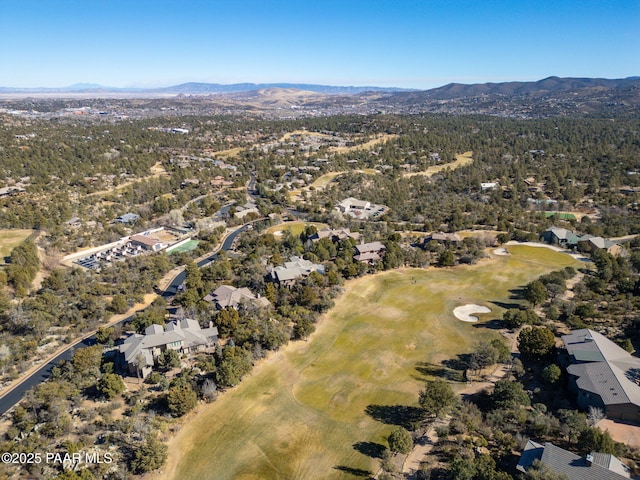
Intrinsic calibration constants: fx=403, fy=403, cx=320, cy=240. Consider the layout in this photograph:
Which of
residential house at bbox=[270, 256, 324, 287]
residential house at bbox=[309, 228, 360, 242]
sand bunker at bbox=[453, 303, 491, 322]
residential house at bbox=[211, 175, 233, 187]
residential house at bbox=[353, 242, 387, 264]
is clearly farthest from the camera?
residential house at bbox=[211, 175, 233, 187]

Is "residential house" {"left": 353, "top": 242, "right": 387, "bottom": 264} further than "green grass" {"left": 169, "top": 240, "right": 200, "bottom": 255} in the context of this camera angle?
No

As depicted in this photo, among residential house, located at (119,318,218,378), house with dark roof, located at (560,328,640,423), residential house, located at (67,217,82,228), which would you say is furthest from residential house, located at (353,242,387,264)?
residential house, located at (67,217,82,228)

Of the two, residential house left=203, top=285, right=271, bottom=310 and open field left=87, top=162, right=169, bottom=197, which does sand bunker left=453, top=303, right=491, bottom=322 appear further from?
open field left=87, top=162, right=169, bottom=197

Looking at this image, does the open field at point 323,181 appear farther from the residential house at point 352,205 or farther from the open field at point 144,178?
the open field at point 144,178

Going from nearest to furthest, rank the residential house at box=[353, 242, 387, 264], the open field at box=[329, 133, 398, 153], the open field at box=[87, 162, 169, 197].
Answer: the residential house at box=[353, 242, 387, 264] < the open field at box=[87, 162, 169, 197] < the open field at box=[329, 133, 398, 153]

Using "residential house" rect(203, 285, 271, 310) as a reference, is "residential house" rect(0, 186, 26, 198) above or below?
above

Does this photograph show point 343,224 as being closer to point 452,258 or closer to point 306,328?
point 452,258

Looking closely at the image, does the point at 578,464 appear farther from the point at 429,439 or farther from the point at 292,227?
the point at 292,227

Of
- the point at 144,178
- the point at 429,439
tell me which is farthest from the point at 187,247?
the point at 429,439
